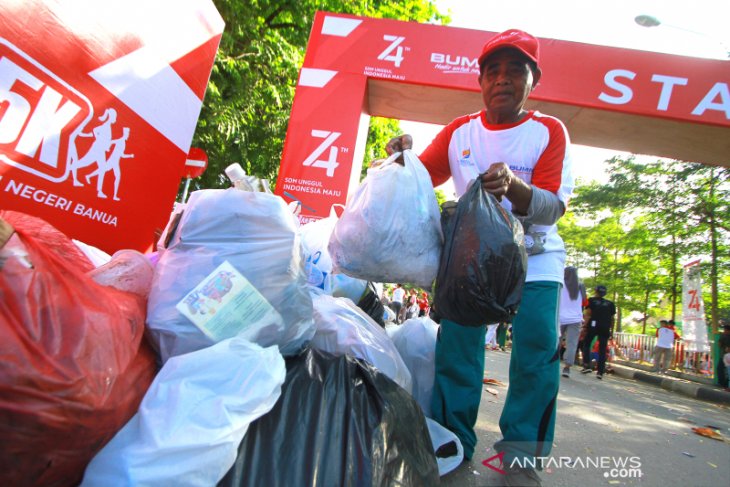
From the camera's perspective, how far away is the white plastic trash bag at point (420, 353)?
1.72 metres

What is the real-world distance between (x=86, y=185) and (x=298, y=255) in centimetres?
152

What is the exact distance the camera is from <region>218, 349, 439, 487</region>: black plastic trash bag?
877mm

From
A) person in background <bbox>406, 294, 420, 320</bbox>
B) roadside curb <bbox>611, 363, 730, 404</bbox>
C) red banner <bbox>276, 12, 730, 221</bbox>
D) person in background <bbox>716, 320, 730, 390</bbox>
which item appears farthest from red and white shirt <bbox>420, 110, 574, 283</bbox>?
person in background <bbox>406, 294, 420, 320</bbox>

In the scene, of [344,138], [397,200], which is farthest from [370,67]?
[397,200]

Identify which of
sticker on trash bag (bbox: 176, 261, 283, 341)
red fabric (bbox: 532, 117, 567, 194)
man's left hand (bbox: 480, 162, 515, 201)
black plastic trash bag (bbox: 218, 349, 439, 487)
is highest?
red fabric (bbox: 532, 117, 567, 194)

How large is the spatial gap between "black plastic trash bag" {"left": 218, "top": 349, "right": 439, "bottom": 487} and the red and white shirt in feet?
2.36

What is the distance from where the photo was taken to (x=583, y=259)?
2011cm

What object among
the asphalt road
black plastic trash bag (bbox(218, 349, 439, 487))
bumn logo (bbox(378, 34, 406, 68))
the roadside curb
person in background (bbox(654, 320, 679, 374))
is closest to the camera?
black plastic trash bag (bbox(218, 349, 439, 487))

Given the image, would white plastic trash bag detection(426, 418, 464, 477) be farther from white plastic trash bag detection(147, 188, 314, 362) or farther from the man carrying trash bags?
white plastic trash bag detection(147, 188, 314, 362)

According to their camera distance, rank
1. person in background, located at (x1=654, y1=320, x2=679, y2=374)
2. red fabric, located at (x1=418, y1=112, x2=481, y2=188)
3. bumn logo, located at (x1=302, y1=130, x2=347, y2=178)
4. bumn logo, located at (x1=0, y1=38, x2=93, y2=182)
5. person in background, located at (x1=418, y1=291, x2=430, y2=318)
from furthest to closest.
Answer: person in background, located at (x1=418, y1=291, x2=430, y2=318) → person in background, located at (x1=654, y1=320, x2=679, y2=374) → bumn logo, located at (x1=302, y1=130, x2=347, y2=178) → red fabric, located at (x1=418, y1=112, x2=481, y2=188) → bumn logo, located at (x1=0, y1=38, x2=93, y2=182)

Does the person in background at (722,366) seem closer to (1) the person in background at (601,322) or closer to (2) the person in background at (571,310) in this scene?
(1) the person in background at (601,322)

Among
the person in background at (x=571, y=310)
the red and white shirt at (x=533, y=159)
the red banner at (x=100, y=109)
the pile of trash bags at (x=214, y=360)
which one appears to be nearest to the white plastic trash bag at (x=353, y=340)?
the pile of trash bags at (x=214, y=360)

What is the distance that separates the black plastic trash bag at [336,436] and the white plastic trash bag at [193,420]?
6 cm

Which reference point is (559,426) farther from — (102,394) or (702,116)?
(702,116)
